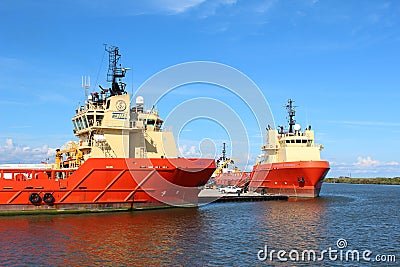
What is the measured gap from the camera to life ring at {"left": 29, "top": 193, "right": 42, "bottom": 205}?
2545 centimetres

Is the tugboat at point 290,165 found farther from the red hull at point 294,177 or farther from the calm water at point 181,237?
the calm water at point 181,237

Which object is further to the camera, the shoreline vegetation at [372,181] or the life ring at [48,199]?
the shoreline vegetation at [372,181]

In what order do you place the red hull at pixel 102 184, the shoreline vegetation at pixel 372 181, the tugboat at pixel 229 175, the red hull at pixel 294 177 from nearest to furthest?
the red hull at pixel 102 184
the red hull at pixel 294 177
the tugboat at pixel 229 175
the shoreline vegetation at pixel 372 181

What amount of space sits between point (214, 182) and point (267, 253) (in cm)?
5384

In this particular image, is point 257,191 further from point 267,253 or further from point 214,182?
point 267,253

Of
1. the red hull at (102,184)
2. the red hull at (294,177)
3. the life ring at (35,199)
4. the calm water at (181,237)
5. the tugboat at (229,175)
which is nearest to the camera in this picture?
the calm water at (181,237)

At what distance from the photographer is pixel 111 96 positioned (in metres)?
30.4

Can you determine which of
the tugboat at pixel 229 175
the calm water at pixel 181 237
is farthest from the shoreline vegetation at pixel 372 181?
the calm water at pixel 181 237

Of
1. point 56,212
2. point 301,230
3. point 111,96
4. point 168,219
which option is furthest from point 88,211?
point 301,230

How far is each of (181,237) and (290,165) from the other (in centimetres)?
2646

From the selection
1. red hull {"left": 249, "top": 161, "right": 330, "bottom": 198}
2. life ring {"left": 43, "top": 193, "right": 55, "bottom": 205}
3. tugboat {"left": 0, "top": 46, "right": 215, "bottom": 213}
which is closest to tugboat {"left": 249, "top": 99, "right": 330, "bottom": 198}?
red hull {"left": 249, "top": 161, "right": 330, "bottom": 198}

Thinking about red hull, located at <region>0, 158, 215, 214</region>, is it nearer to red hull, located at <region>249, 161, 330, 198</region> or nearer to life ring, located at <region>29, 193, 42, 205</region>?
life ring, located at <region>29, 193, 42, 205</region>

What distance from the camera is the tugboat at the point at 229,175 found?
58.8 m

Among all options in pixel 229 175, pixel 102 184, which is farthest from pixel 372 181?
pixel 102 184
